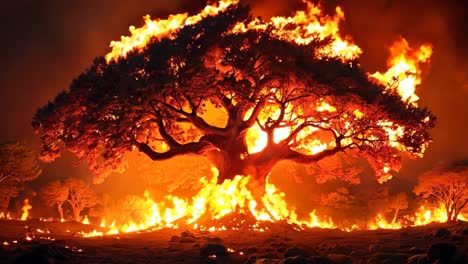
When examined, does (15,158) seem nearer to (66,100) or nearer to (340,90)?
(66,100)

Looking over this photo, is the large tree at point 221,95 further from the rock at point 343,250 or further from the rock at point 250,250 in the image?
the rock at point 343,250

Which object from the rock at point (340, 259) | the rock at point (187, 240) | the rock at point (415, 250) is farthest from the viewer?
the rock at point (187, 240)

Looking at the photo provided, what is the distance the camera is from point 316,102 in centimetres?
2552

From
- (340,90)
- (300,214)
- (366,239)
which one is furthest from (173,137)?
(300,214)

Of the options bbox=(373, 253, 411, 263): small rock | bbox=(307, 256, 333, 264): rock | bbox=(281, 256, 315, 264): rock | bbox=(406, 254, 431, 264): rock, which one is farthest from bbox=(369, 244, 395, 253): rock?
bbox=(281, 256, 315, 264): rock

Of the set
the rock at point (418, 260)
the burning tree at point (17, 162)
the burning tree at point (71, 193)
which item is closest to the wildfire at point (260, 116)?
the rock at point (418, 260)

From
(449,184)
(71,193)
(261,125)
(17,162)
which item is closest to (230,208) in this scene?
(261,125)

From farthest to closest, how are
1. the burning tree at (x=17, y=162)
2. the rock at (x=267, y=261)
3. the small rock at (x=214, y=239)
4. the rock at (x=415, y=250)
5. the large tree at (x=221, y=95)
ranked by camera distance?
the burning tree at (x=17, y=162) → the large tree at (x=221, y=95) → the small rock at (x=214, y=239) → the rock at (x=415, y=250) → the rock at (x=267, y=261)

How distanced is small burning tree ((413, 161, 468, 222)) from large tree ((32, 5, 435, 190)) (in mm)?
31839

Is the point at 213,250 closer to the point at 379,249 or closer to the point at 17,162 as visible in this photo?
the point at 379,249

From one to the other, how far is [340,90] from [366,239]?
25.8 ft

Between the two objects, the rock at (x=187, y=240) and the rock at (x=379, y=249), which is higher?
the rock at (x=187, y=240)

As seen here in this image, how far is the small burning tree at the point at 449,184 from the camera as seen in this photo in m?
53.4

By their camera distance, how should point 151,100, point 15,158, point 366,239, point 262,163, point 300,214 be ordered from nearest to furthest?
point 366,239 → point 151,100 → point 262,163 → point 15,158 → point 300,214
